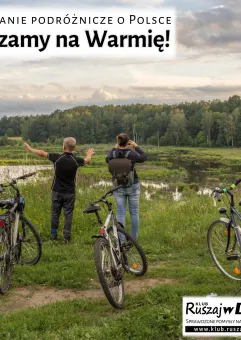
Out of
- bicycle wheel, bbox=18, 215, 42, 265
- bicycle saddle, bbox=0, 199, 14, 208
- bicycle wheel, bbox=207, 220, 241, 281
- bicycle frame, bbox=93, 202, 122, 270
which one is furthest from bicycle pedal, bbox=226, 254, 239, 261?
bicycle saddle, bbox=0, 199, 14, 208

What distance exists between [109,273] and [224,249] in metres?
2.11

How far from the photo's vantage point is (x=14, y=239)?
6242 millimetres

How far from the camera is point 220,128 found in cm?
10969

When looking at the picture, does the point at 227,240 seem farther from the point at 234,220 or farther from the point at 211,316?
the point at 211,316

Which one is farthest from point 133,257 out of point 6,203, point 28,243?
point 6,203

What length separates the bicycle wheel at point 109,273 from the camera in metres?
5.01

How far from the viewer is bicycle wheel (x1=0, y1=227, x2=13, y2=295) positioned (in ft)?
19.3

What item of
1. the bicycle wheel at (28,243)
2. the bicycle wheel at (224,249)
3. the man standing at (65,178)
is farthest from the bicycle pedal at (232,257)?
the man standing at (65,178)

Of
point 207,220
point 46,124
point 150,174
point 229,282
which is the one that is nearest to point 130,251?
point 229,282

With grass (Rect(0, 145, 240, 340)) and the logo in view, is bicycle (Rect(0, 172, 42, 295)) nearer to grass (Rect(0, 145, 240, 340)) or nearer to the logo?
grass (Rect(0, 145, 240, 340))

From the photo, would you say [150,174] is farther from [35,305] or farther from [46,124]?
[46,124]

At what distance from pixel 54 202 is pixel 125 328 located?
157 inches

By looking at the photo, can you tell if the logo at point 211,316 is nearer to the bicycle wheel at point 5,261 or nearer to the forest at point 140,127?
the bicycle wheel at point 5,261

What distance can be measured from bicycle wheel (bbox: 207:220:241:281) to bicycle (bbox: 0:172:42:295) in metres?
2.73
